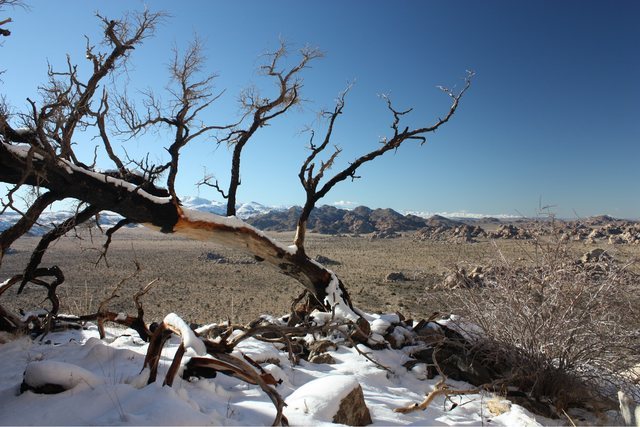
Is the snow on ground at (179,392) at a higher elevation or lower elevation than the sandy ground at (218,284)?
higher

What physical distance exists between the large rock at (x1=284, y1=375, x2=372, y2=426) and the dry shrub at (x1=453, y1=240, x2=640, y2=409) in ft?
7.55

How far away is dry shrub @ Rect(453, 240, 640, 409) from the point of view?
4.31 meters

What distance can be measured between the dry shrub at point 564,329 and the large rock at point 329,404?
230cm

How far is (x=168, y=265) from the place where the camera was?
852 inches

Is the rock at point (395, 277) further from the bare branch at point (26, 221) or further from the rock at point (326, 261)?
the bare branch at point (26, 221)

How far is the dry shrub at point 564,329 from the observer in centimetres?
431

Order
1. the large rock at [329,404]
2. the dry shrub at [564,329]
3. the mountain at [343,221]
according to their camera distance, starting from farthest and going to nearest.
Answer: the mountain at [343,221]
the dry shrub at [564,329]
the large rock at [329,404]

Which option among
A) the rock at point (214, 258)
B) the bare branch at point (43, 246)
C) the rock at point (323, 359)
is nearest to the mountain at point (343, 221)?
the rock at point (214, 258)

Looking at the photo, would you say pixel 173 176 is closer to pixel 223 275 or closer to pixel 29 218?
pixel 29 218

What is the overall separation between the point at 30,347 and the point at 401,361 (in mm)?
4206

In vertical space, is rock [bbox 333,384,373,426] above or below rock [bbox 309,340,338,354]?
above

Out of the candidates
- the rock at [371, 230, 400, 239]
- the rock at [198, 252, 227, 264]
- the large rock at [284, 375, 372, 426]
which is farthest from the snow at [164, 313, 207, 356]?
the rock at [371, 230, 400, 239]

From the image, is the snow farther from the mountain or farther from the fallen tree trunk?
the mountain

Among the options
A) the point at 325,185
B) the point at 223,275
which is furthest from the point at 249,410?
the point at 223,275
